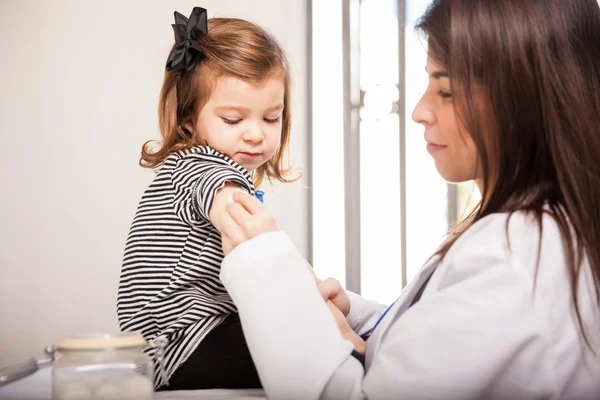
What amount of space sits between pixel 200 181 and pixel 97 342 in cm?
44

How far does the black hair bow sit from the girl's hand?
21.0 inches

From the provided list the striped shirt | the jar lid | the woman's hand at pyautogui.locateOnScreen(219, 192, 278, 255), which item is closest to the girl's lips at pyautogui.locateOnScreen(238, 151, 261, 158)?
the striped shirt

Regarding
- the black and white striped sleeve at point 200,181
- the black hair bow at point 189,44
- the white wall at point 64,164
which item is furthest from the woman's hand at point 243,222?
the white wall at point 64,164

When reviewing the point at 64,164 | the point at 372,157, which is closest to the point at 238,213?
the point at 372,157

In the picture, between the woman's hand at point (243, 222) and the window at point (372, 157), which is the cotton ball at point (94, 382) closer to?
the woman's hand at point (243, 222)

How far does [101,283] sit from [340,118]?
1.49m

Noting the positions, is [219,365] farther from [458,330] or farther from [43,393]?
[458,330]

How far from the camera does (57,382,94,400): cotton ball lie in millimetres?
667

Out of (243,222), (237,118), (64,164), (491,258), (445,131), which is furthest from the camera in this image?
(64,164)

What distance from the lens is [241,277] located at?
32.7 inches

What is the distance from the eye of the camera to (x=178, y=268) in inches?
45.0

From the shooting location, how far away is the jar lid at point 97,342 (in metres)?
0.69

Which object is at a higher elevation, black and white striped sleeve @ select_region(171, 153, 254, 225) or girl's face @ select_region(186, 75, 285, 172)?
girl's face @ select_region(186, 75, 285, 172)

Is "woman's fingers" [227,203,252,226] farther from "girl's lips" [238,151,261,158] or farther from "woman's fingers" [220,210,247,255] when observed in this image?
"girl's lips" [238,151,261,158]
